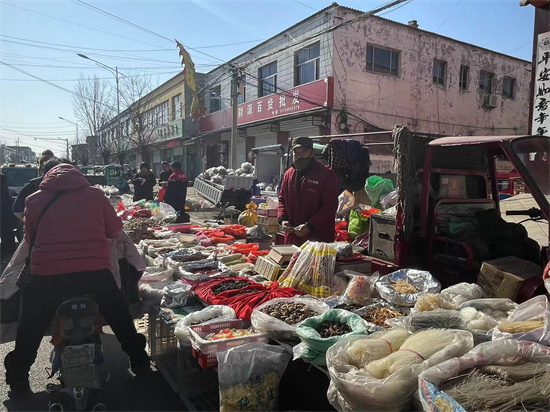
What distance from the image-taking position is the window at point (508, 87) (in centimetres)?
1974

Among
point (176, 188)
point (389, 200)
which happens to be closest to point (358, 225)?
point (389, 200)

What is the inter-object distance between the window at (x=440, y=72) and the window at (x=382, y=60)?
241 centimetres

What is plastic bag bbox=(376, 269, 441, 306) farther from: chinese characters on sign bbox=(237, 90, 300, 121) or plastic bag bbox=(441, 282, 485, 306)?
chinese characters on sign bbox=(237, 90, 300, 121)

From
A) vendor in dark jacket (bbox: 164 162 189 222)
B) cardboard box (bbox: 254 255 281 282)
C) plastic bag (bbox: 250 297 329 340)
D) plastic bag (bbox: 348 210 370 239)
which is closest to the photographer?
plastic bag (bbox: 250 297 329 340)

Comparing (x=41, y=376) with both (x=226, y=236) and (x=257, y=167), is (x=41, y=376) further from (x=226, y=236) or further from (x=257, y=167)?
(x=257, y=167)

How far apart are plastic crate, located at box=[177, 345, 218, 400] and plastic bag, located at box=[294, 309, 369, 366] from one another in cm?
109

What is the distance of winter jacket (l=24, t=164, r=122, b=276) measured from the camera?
2.74 metres

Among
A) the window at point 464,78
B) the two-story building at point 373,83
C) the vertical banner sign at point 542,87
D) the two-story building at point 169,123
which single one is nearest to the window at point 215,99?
the two-story building at point 169,123

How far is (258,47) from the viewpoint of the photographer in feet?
63.6

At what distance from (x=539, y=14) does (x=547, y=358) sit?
259 inches

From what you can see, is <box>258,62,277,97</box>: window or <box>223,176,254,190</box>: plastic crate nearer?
<box>223,176,254,190</box>: plastic crate

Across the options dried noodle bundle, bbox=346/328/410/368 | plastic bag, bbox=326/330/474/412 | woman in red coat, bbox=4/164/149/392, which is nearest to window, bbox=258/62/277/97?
woman in red coat, bbox=4/164/149/392

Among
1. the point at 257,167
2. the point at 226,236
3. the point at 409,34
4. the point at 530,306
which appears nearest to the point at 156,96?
the point at 257,167

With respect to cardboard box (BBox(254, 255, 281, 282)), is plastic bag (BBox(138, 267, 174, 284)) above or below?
below
